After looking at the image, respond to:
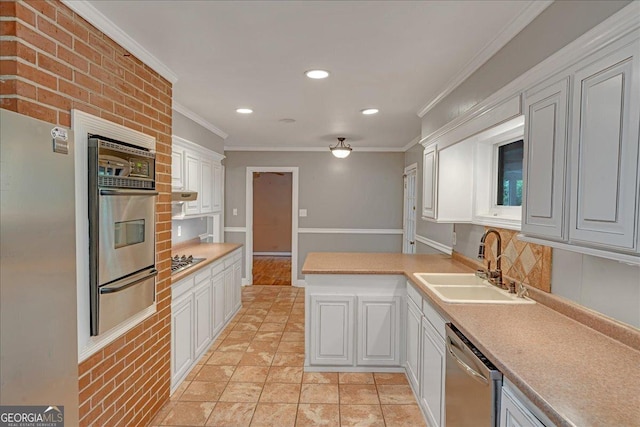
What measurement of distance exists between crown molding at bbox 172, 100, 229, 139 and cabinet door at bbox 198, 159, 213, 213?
0.43m

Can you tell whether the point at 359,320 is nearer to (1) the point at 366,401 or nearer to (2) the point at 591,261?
(1) the point at 366,401

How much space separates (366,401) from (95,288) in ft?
6.58

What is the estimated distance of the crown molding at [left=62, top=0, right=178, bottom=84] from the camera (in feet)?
5.38

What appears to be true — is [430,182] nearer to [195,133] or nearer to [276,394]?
[276,394]

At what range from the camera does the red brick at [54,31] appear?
1.46 m

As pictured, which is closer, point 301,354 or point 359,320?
point 359,320

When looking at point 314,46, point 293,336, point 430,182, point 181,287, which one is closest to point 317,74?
point 314,46

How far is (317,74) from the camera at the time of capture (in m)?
2.55

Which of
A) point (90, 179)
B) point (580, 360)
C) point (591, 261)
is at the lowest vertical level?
point (580, 360)

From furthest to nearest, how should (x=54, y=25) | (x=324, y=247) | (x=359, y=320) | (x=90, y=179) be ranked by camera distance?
(x=324, y=247)
(x=359, y=320)
(x=90, y=179)
(x=54, y=25)

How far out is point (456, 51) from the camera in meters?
2.16

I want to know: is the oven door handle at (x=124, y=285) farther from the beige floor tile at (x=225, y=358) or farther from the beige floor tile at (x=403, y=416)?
the beige floor tile at (x=403, y=416)

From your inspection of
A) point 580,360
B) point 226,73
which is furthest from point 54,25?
point 580,360

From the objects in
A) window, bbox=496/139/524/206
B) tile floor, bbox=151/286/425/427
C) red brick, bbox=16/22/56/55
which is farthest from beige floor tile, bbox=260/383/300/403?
red brick, bbox=16/22/56/55
